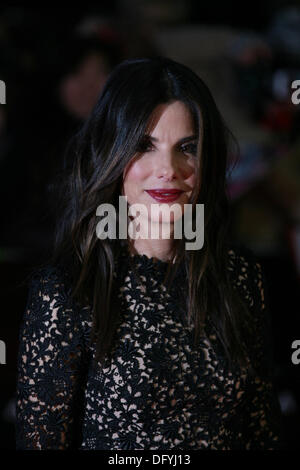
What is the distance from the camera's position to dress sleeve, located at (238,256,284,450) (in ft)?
4.37

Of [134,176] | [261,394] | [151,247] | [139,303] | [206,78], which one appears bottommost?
[261,394]

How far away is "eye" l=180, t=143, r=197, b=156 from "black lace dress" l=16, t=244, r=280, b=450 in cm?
24

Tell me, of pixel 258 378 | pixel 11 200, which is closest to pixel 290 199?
pixel 11 200

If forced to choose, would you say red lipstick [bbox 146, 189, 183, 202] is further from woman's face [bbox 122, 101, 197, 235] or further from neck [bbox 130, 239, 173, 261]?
neck [bbox 130, 239, 173, 261]

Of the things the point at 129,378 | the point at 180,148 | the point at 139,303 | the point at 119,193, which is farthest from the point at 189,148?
the point at 129,378

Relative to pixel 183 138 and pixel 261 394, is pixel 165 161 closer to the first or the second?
pixel 183 138

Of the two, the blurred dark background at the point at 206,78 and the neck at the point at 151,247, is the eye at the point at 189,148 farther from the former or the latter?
the blurred dark background at the point at 206,78

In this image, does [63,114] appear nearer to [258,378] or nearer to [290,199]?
[290,199]

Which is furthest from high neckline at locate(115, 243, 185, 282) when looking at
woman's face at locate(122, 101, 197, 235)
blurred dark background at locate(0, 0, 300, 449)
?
blurred dark background at locate(0, 0, 300, 449)

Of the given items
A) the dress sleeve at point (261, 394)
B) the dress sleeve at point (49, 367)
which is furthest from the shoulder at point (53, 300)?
the dress sleeve at point (261, 394)

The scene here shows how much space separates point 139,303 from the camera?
1.25 m

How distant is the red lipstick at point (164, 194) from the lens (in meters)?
1.17

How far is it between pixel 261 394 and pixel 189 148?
1.77 ft

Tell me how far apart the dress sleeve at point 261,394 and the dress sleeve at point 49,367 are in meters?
0.38
